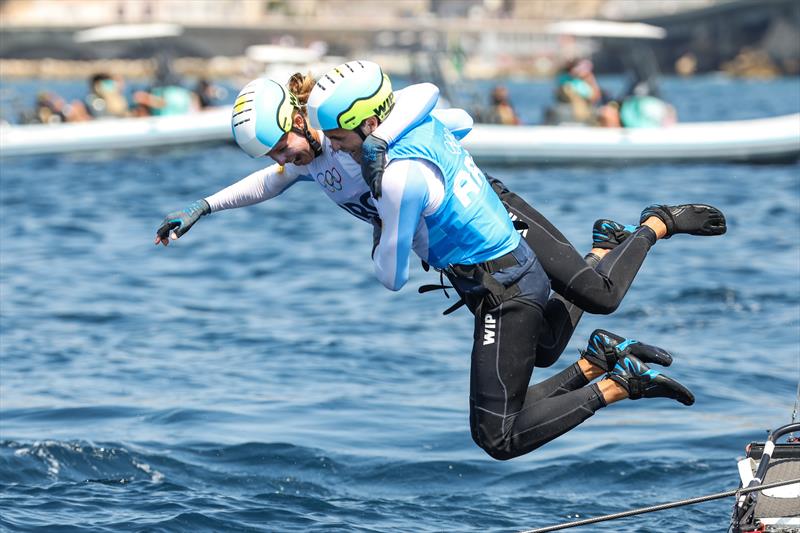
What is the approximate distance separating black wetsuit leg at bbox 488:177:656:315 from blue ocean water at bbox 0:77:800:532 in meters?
1.91

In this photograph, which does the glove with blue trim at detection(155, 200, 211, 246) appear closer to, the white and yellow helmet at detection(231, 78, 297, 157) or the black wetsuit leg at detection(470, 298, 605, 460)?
the white and yellow helmet at detection(231, 78, 297, 157)

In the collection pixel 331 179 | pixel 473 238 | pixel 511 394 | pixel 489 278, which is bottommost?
pixel 511 394

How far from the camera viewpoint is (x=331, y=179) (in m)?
6.92

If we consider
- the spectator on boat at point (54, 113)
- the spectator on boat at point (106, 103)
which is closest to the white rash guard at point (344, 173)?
the spectator on boat at point (106, 103)

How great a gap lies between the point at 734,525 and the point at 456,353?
7476mm

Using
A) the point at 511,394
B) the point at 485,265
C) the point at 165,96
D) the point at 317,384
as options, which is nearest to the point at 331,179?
the point at 485,265

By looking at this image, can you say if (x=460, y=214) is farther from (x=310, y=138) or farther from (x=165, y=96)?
(x=165, y=96)

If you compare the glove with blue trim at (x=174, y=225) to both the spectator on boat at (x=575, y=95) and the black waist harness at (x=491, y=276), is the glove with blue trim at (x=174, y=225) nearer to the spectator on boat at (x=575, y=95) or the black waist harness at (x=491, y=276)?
the black waist harness at (x=491, y=276)

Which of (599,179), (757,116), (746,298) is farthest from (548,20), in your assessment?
(746,298)

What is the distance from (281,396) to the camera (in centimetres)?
1189

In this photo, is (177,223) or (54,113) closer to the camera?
(177,223)

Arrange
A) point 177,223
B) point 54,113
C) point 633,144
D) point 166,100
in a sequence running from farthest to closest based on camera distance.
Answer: point 166,100 → point 54,113 → point 633,144 → point 177,223

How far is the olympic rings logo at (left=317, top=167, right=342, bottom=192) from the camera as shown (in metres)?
6.87

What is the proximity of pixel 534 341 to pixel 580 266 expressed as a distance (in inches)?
18.8
